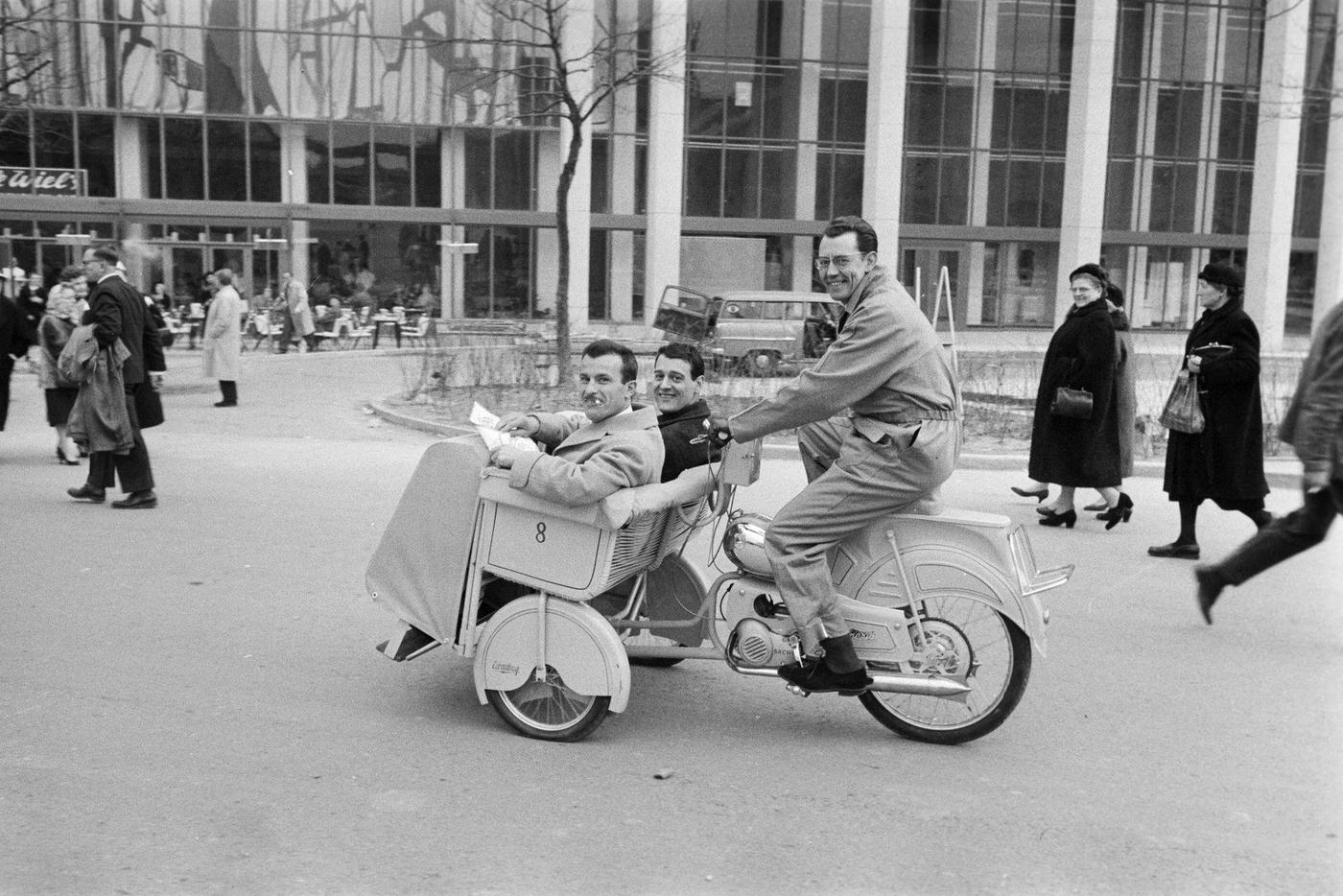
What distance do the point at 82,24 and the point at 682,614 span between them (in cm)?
3614

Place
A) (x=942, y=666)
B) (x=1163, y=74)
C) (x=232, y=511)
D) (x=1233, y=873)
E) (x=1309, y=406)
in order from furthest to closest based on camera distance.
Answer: (x=1163, y=74) → (x=232, y=511) → (x=942, y=666) → (x=1309, y=406) → (x=1233, y=873)

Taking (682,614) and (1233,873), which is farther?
(682,614)

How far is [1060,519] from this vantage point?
1005 centimetres

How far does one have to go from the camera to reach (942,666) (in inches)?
198

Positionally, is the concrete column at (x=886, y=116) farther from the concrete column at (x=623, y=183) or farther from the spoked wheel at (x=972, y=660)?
the spoked wheel at (x=972, y=660)

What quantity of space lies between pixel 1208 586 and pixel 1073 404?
4148 mm

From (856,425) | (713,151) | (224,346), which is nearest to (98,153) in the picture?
(713,151)

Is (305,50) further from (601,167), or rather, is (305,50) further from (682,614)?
(682,614)

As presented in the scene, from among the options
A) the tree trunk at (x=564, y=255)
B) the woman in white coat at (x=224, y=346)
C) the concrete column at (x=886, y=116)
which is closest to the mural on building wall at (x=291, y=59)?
the concrete column at (x=886, y=116)

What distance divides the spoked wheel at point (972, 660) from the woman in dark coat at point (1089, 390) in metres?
4.70

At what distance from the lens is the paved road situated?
399 cm

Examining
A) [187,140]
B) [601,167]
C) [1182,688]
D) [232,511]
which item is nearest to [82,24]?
[187,140]

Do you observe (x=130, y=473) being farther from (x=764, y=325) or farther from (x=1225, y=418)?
(x=764, y=325)

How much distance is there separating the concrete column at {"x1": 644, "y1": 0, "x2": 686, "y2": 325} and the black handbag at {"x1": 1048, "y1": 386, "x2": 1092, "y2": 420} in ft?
97.1
